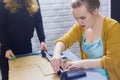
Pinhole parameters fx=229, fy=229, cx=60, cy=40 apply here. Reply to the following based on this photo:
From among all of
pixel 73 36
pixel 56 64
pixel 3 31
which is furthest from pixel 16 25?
pixel 56 64

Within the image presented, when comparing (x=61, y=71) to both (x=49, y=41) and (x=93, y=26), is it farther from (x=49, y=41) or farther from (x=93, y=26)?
(x=49, y=41)

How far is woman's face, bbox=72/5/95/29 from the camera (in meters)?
1.32

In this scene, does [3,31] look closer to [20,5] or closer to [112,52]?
[20,5]

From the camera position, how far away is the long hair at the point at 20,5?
1.74m

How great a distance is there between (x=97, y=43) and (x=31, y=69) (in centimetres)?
43

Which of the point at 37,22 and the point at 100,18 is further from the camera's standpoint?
the point at 37,22

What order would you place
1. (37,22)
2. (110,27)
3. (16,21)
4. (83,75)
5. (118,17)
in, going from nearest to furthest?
(83,75), (110,27), (16,21), (37,22), (118,17)

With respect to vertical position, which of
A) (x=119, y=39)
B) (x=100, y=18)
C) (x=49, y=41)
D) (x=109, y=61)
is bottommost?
(x=49, y=41)

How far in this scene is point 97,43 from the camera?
1372 millimetres

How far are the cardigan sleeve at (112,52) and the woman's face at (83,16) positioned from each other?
112 millimetres

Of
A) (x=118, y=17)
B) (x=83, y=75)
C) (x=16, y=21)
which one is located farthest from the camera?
(x=118, y=17)

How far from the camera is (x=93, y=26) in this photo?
4.61 ft

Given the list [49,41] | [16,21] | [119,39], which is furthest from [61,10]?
[119,39]

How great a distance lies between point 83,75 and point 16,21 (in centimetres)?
81
